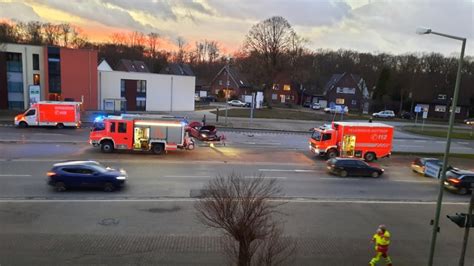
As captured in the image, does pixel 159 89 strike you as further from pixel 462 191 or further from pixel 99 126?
pixel 462 191

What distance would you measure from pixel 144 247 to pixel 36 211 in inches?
227

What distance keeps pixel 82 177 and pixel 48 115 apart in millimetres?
21654

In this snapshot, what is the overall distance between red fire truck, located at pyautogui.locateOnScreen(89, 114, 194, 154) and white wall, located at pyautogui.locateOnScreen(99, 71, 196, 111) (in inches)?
1147

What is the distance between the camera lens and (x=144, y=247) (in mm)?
12797

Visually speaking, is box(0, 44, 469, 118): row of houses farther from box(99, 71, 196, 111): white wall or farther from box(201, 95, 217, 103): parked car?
box(201, 95, 217, 103): parked car

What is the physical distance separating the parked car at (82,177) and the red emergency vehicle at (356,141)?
16564mm

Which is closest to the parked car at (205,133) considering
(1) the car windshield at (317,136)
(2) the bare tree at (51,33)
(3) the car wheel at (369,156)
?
(1) the car windshield at (317,136)

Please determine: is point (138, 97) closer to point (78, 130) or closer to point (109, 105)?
point (109, 105)

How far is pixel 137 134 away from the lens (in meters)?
27.4

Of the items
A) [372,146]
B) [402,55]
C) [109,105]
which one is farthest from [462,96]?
[109,105]

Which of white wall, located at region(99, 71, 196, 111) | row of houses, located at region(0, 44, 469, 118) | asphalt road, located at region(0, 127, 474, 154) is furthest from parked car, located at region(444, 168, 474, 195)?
white wall, located at region(99, 71, 196, 111)

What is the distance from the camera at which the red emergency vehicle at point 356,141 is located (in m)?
29.0

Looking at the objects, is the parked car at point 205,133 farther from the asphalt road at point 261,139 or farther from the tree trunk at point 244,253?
the tree trunk at point 244,253

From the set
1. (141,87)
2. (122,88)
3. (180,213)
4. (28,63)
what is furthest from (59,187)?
(141,87)
